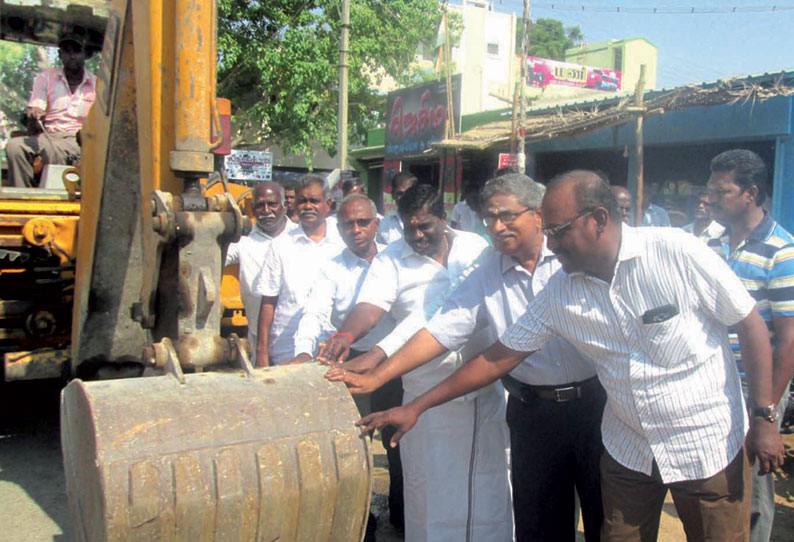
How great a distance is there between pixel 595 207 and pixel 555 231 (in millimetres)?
139

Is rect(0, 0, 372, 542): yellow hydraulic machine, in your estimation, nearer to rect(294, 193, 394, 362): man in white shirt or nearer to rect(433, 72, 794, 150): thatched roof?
rect(294, 193, 394, 362): man in white shirt

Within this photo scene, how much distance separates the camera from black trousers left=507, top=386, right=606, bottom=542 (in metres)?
2.86

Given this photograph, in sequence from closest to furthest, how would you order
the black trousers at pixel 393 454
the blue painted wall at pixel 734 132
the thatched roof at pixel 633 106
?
the black trousers at pixel 393 454 < the thatched roof at pixel 633 106 < the blue painted wall at pixel 734 132

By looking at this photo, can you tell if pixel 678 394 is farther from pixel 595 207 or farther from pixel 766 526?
pixel 766 526

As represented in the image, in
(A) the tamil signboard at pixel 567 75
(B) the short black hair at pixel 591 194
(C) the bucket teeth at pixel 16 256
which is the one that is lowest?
(C) the bucket teeth at pixel 16 256

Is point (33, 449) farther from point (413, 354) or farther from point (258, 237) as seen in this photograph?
point (413, 354)

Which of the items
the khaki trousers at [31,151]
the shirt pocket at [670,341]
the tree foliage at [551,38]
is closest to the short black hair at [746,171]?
the shirt pocket at [670,341]

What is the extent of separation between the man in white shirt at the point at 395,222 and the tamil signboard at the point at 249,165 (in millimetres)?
9403

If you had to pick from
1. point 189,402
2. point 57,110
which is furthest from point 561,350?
Result: point 57,110

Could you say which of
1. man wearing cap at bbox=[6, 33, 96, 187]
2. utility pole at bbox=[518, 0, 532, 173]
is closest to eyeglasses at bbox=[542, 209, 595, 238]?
man wearing cap at bbox=[6, 33, 96, 187]

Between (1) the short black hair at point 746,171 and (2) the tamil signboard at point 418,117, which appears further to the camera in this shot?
(2) the tamil signboard at point 418,117

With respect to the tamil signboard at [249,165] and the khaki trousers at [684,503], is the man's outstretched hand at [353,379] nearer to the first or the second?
the khaki trousers at [684,503]

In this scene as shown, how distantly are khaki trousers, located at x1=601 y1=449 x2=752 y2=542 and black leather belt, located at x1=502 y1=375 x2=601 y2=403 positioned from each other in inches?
12.9

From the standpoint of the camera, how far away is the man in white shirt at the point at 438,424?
3307mm
